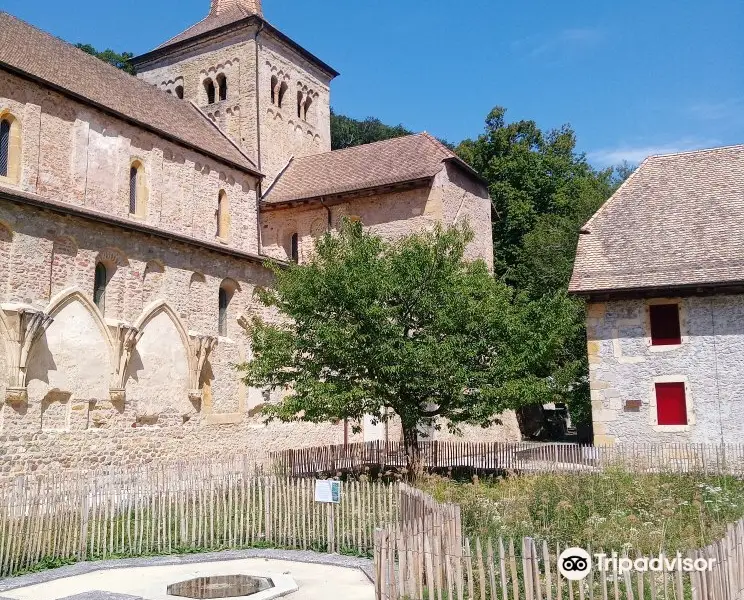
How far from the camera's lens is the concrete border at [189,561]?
9.28 meters

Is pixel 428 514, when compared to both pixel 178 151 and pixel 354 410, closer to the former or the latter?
pixel 354 410

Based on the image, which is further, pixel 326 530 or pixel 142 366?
pixel 142 366

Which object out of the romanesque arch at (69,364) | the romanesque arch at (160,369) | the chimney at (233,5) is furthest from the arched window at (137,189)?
the chimney at (233,5)

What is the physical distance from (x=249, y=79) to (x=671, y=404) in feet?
66.3

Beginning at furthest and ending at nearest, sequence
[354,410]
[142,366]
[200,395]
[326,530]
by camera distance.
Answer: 1. [200,395]
2. [142,366]
3. [354,410]
4. [326,530]

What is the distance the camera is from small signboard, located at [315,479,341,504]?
1020 cm

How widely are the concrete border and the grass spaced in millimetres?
1807

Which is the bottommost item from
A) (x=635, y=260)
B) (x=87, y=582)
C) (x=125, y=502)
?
(x=87, y=582)

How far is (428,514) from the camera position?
7.54 metres

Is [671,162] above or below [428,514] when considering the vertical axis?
above

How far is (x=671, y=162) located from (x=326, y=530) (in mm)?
17850

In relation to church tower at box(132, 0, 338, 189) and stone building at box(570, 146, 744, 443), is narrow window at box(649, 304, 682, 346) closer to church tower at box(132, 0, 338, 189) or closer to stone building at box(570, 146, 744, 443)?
stone building at box(570, 146, 744, 443)

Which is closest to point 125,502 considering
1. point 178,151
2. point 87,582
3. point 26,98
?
point 87,582

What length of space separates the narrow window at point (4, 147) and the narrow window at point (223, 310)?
6571 mm
